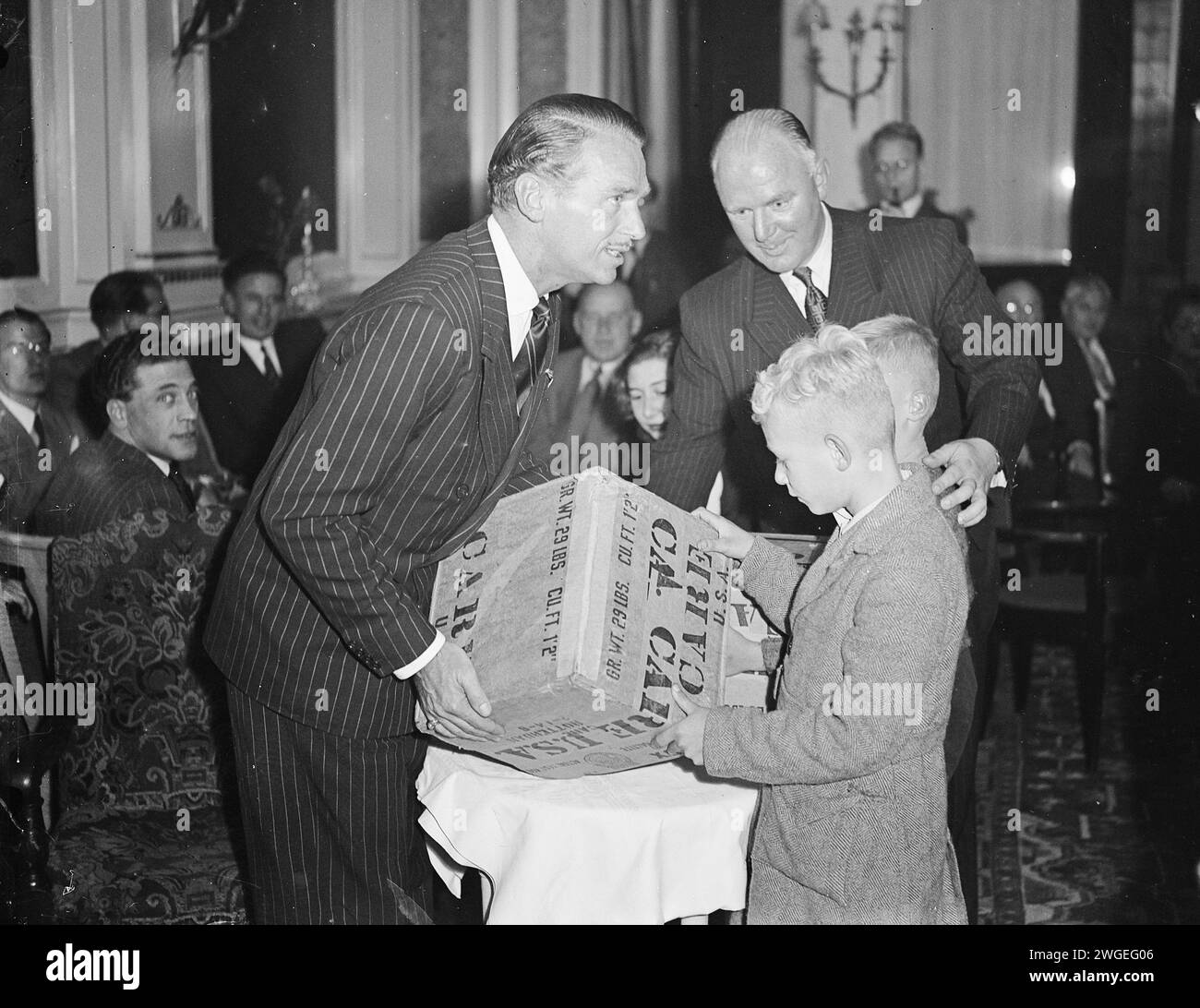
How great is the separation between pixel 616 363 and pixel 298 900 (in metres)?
3.56

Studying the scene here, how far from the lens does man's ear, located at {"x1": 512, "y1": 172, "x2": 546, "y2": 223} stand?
6.99ft

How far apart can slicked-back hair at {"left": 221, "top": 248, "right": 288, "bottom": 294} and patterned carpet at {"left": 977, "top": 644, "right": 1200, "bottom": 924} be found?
369cm

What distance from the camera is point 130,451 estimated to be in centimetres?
399

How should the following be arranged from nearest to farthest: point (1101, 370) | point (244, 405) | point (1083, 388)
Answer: point (244, 405) → point (1083, 388) → point (1101, 370)

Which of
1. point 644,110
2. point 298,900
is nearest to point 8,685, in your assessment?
point 298,900

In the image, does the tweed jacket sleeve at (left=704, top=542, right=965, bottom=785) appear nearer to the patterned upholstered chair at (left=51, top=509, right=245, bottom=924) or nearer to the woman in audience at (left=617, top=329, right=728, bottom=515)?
the patterned upholstered chair at (left=51, top=509, right=245, bottom=924)

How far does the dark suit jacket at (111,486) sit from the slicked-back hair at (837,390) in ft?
7.64

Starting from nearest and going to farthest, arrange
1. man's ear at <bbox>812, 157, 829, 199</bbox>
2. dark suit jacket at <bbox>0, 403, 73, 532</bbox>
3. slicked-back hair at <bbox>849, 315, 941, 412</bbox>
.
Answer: slicked-back hair at <bbox>849, 315, 941, 412</bbox> → man's ear at <bbox>812, 157, 829, 199</bbox> → dark suit jacket at <bbox>0, 403, 73, 532</bbox>

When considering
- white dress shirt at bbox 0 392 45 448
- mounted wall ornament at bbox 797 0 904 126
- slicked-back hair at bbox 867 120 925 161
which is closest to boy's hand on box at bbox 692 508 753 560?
white dress shirt at bbox 0 392 45 448

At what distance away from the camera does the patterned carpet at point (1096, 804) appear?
11.3 ft

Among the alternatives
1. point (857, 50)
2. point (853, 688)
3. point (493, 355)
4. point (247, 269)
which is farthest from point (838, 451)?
point (857, 50)

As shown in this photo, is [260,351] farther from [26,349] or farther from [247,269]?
[26,349]

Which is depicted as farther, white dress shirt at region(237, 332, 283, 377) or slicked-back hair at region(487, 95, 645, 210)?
white dress shirt at region(237, 332, 283, 377)

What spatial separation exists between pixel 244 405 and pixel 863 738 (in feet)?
14.1
